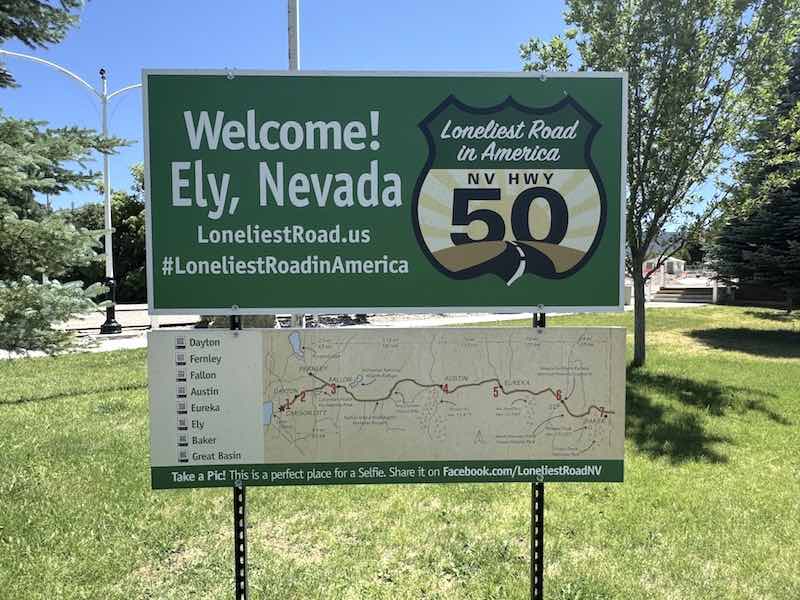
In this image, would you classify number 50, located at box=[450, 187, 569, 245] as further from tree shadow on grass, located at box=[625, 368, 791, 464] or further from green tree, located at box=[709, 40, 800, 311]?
green tree, located at box=[709, 40, 800, 311]

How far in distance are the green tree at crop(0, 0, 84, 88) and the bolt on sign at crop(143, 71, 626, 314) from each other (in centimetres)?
269

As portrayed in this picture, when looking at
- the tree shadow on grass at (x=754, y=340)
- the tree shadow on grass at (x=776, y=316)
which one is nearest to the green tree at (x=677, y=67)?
the tree shadow on grass at (x=754, y=340)

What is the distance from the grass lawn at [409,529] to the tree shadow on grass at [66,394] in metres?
1.30

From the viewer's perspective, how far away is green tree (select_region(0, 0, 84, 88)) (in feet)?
13.5

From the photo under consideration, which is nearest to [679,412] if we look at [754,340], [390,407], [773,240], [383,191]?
[390,407]

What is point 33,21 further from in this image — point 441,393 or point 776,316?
point 776,316

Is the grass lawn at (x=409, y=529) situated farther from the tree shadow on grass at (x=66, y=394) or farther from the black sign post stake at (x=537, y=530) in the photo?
the tree shadow on grass at (x=66, y=394)

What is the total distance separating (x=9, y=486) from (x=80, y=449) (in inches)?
36.7

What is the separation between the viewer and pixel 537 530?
2.61m

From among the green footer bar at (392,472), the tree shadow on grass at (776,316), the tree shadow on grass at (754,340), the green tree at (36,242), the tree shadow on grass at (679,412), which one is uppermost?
the green tree at (36,242)

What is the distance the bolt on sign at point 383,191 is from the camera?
2.39 metres

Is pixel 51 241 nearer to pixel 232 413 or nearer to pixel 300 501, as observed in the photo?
pixel 232 413

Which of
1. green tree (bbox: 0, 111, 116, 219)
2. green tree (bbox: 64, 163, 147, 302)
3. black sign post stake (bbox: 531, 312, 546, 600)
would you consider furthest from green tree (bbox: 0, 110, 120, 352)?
green tree (bbox: 64, 163, 147, 302)

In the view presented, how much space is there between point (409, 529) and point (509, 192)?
96.5 inches
